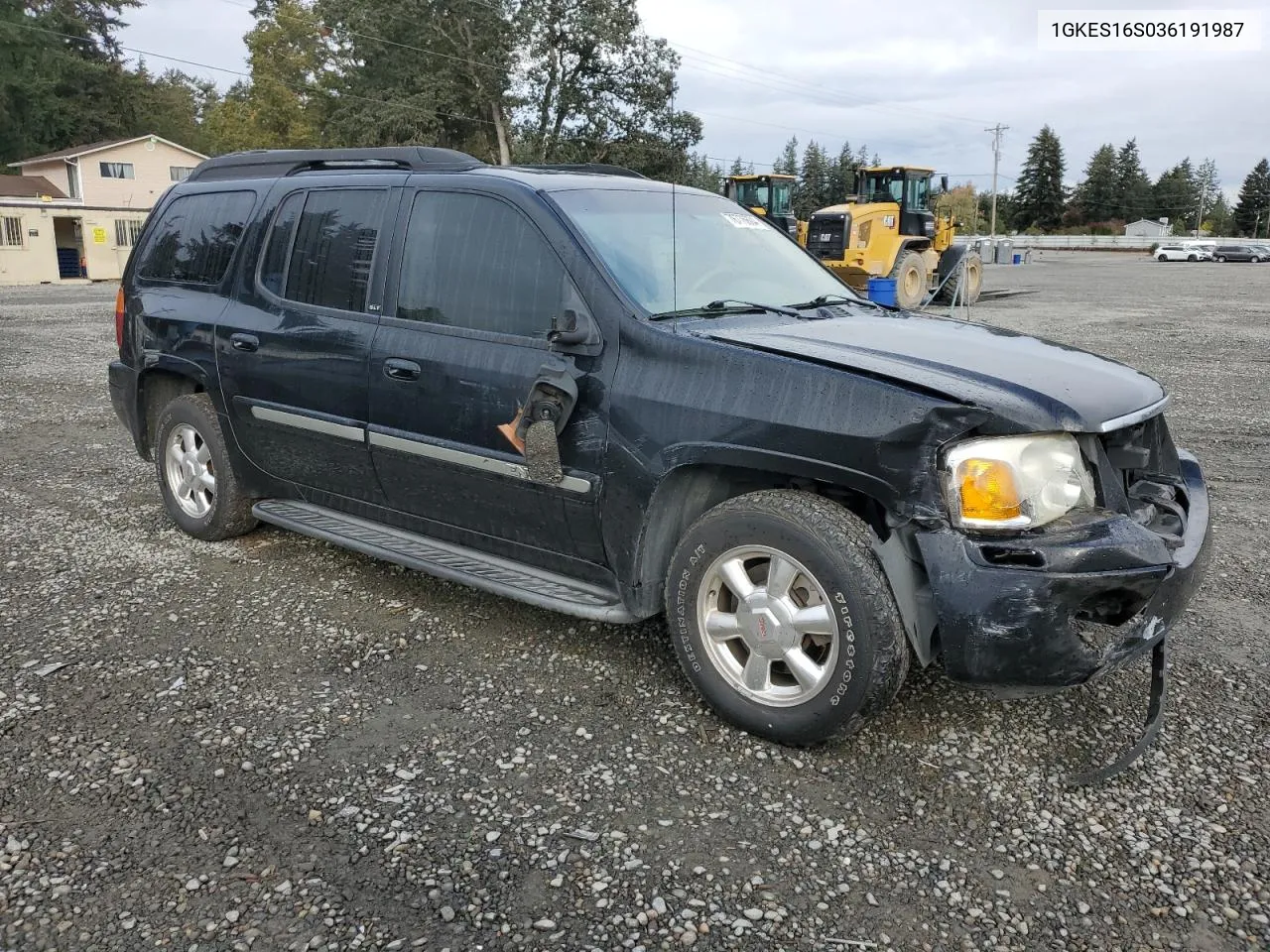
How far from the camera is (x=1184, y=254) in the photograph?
58531mm

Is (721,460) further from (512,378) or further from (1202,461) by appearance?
(1202,461)

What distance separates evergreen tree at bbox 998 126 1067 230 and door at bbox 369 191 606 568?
109763 millimetres

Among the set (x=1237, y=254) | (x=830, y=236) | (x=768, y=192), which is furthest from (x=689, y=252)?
(x=1237, y=254)

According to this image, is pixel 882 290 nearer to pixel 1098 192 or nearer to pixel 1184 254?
pixel 1184 254

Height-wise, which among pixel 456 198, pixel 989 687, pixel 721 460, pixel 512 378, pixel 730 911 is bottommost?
pixel 730 911

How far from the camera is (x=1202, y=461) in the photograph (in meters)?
7.20

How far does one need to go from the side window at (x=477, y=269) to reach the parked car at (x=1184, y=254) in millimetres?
64244

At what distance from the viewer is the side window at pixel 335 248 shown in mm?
4395

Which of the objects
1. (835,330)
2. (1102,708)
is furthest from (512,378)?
(1102,708)

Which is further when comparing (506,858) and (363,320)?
(363,320)

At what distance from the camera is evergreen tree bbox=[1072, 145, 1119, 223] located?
356 feet

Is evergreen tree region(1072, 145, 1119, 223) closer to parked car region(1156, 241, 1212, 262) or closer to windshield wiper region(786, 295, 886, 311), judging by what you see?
parked car region(1156, 241, 1212, 262)

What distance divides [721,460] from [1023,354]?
3.88 feet

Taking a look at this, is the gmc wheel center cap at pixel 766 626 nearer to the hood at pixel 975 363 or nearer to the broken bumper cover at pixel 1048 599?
the broken bumper cover at pixel 1048 599
